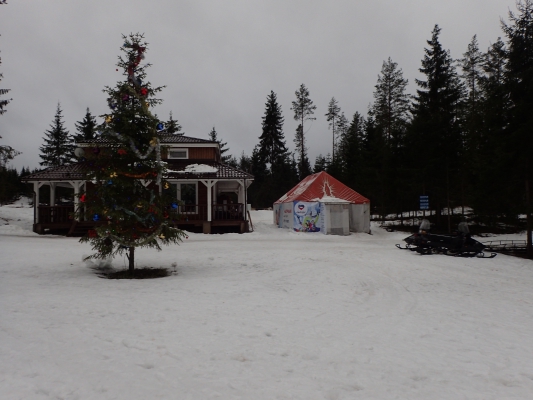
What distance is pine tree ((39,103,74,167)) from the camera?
43906 millimetres

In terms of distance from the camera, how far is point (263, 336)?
4.85 m

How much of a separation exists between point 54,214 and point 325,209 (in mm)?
16753

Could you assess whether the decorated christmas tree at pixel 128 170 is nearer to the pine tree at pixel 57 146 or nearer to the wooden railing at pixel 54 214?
the wooden railing at pixel 54 214

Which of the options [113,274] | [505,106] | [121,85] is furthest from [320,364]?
[505,106]

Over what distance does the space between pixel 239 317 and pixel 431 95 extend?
25.4 meters

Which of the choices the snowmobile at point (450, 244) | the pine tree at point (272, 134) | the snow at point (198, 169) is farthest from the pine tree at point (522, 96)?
the pine tree at point (272, 134)

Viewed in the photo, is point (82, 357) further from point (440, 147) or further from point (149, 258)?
point (440, 147)

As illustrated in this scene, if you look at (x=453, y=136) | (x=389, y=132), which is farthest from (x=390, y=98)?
(x=453, y=136)

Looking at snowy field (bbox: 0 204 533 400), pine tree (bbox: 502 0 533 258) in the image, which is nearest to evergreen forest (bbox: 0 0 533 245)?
pine tree (bbox: 502 0 533 258)

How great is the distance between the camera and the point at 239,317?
18.5 ft

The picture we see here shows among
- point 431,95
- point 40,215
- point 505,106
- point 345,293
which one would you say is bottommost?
point 345,293

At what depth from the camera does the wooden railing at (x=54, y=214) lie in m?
21.0

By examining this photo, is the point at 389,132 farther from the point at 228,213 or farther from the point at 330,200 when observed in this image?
the point at 228,213

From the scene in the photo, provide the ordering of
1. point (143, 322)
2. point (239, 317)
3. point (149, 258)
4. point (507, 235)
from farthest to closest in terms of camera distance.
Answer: point (507, 235) < point (149, 258) < point (239, 317) < point (143, 322)
